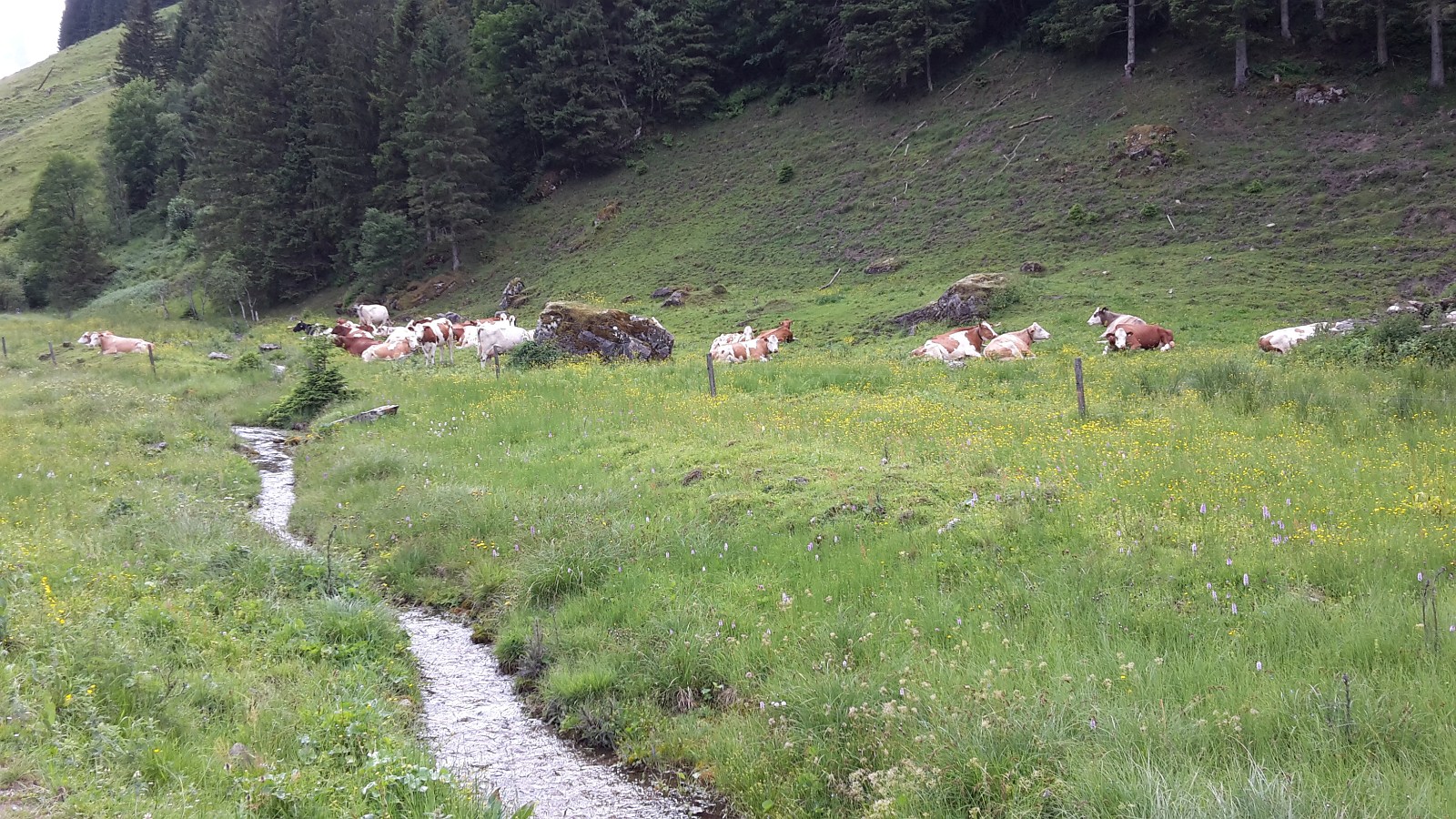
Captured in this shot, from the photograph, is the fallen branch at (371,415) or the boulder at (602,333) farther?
the boulder at (602,333)

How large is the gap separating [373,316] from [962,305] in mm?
32165

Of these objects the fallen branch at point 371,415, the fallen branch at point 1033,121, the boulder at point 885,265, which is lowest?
the boulder at point 885,265

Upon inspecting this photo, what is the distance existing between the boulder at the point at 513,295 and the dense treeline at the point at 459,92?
8440 millimetres

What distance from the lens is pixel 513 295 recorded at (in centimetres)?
4553

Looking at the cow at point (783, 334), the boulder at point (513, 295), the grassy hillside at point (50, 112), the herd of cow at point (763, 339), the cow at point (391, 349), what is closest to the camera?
the herd of cow at point (763, 339)

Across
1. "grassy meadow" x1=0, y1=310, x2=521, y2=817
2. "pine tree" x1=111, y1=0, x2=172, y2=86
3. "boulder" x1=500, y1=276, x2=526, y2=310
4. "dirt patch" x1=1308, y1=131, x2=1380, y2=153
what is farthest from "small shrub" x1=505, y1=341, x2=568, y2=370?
"pine tree" x1=111, y1=0, x2=172, y2=86

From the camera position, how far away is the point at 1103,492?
842cm

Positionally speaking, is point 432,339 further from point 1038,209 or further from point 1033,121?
point 1033,121

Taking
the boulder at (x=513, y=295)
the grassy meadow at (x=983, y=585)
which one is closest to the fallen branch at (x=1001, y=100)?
the boulder at (x=513, y=295)

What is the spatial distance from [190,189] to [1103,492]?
7415 cm

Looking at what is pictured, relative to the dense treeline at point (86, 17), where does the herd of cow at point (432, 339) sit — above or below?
below

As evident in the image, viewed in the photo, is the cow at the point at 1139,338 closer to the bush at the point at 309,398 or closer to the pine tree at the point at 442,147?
the bush at the point at 309,398

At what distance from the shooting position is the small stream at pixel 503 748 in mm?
5609

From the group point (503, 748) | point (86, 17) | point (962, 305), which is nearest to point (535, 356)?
point (962, 305)
